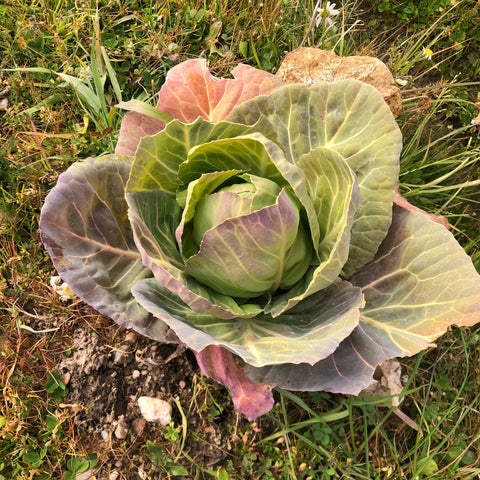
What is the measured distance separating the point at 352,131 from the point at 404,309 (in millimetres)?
794

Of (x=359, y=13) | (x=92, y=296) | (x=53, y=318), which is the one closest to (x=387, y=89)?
(x=359, y=13)

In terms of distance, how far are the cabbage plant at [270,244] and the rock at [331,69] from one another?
0.49 metres

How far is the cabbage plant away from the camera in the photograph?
1730 millimetres

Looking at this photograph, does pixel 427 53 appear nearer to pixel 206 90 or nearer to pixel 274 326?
pixel 206 90

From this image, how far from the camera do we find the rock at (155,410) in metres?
2.34

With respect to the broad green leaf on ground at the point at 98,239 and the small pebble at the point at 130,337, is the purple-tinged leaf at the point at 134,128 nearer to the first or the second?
the broad green leaf on ground at the point at 98,239

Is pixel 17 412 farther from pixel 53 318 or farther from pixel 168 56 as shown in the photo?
pixel 168 56

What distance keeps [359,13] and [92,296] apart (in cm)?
A: 290

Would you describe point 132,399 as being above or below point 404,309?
below

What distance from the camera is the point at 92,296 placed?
193cm

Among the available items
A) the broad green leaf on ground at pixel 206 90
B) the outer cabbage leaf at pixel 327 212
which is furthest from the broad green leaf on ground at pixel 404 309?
the broad green leaf on ground at pixel 206 90

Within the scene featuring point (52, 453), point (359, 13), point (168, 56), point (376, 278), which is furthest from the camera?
point (359, 13)

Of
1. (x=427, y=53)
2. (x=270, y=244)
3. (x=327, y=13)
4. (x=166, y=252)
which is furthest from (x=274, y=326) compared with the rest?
(x=427, y=53)

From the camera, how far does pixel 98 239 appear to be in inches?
78.7
